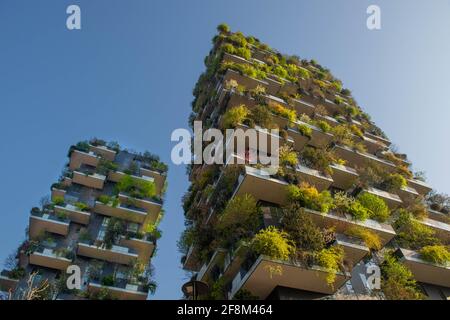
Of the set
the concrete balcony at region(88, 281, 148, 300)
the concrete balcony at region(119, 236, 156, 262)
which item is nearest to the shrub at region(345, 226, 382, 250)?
the concrete balcony at region(88, 281, 148, 300)

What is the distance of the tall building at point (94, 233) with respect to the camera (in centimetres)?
2739

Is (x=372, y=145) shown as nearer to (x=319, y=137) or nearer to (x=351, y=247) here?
(x=319, y=137)

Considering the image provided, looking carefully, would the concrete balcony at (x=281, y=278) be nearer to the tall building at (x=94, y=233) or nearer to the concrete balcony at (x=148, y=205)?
the tall building at (x=94, y=233)

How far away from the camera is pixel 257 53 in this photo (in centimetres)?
3850

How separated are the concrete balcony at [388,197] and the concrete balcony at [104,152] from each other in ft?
92.4

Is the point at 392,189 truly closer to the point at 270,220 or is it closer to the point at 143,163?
the point at 270,220

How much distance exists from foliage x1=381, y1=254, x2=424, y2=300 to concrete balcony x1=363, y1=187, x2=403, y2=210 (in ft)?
15.6

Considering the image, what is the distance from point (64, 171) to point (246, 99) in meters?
22.2

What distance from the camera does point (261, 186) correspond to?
19.2m

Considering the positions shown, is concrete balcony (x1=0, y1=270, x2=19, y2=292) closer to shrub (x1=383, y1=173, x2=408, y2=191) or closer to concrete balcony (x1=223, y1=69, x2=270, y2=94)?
concrete balcony (x1=223, y1=69, x2=270, y2=94)

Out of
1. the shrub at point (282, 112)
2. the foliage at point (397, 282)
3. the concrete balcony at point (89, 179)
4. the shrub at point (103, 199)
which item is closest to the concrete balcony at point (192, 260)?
the foliage at point (397, 282)

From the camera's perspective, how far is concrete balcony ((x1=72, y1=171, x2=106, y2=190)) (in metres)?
36.7

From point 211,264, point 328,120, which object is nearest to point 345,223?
point 211,264

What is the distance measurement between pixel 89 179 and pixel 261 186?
76.3 ft
